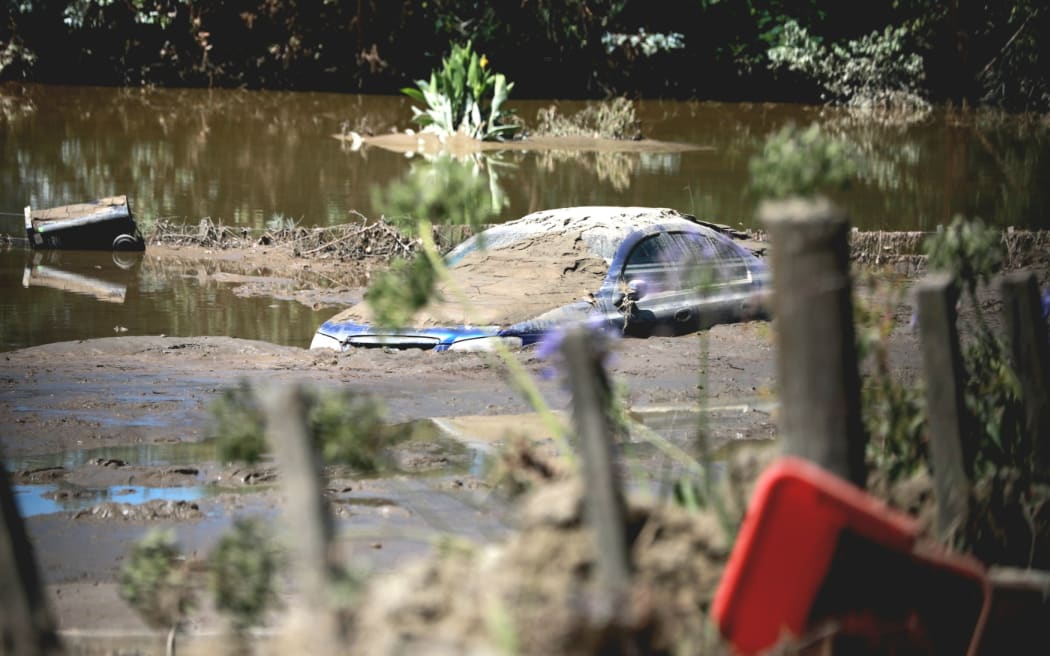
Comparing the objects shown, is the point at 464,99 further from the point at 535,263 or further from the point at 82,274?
the point at 535,263

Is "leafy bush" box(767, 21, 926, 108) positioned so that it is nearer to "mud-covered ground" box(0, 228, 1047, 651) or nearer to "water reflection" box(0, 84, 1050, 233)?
"water reflection" box(0, 84, 1050, 233)

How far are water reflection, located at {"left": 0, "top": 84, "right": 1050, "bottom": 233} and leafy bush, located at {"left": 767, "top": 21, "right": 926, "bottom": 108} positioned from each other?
2502mm

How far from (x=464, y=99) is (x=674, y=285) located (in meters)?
22.9

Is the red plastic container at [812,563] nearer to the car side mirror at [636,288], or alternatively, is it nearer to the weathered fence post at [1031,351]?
the weathered fence post at [1031,351]

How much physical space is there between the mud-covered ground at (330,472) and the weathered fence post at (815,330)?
1.28ft

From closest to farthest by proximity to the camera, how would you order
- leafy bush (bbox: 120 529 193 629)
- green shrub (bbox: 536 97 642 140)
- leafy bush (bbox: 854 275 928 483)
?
leafy bush (bbox: 120 529 193 629), leafy bush (bbox: 854 275 928 483), green shrub (bbox: 536 97 642 140)

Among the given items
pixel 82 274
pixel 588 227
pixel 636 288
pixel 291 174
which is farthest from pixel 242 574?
pixel 291 174

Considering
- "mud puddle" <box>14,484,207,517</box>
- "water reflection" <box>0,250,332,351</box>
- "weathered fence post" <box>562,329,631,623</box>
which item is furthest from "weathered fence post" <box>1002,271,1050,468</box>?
"water reflection" <box>0,250,332,351</box>

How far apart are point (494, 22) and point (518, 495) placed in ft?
151

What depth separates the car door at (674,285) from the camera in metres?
13.2

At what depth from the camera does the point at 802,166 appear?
3854mm

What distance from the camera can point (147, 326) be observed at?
15367 mm

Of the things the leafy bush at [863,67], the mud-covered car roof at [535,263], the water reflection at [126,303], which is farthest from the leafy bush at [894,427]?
the leafy bush at [863,67]

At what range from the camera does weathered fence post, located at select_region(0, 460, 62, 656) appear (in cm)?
300
